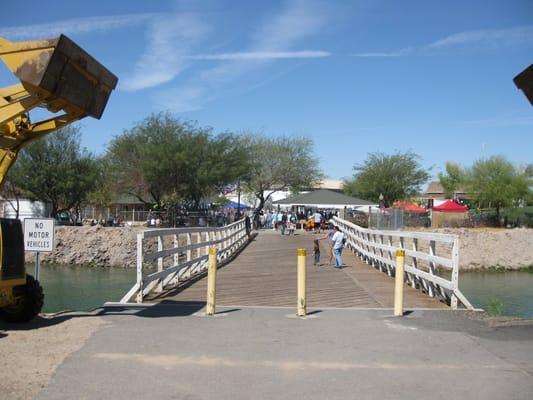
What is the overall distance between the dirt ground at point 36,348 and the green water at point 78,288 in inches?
198

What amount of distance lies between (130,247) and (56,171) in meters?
10.9

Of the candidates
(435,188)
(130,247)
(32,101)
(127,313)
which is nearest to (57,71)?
(32,101)

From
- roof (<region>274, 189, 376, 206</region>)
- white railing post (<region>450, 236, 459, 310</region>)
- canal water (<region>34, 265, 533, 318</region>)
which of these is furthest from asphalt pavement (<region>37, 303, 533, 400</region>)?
roof (<region>274, 189, 376, 206</region>)

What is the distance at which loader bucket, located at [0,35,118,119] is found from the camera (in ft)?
25.6

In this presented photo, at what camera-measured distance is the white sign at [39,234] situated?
440 inches

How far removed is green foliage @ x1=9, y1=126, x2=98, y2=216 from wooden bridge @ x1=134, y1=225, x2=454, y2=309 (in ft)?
96.3

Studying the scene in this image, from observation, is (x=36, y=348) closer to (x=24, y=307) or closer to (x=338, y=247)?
(x=24, y=307)

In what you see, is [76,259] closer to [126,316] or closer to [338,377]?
[126,316]

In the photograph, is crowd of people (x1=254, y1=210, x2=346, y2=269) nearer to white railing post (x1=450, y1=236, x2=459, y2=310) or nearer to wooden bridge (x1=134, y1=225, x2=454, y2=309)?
wooden bridge (x1=134, y1=225, x2=454, y2=309)

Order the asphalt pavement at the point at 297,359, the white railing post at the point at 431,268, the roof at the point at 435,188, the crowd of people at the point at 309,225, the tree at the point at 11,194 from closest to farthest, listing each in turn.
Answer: the asphalt pavement at the point at 297,359 < the white railing post at the point at 431,268 < the crowd of people at the point at 309,225 < the tree at the point at 11,194 < the roof at the point at 435,188

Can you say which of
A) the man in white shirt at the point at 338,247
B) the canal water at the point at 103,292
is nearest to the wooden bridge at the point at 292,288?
the man in white shirt at the point at 338,247

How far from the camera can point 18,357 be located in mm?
7191

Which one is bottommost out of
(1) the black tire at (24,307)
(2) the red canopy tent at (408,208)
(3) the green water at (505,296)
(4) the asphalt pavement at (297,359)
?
(3) the green water at (505,296)

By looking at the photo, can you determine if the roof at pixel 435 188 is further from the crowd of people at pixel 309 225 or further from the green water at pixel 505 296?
the green water at pixel 505 296
